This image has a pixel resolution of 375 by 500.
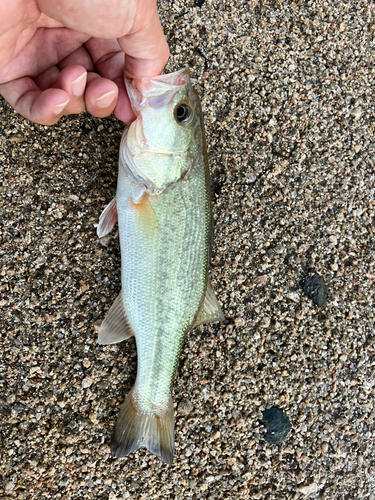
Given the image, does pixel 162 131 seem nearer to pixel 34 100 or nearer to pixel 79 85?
pixel 79 85

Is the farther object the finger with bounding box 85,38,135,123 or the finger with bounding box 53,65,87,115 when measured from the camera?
the finger with bounding box 85,38,135,123

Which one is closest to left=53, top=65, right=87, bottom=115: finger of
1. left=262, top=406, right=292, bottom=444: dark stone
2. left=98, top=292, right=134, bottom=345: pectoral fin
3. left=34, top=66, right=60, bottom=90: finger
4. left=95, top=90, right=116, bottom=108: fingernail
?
left=95, top=90, right=116, bottom=108: fingernail

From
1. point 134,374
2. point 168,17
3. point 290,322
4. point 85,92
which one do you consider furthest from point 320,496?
point 168,17

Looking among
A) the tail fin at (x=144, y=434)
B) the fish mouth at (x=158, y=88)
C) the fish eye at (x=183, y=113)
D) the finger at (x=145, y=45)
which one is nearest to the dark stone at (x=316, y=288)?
the tail fin at (x=144, y=434)

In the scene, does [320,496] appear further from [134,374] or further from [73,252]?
[73,252]

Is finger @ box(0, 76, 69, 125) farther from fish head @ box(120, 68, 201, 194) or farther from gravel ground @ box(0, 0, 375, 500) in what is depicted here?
fish head @ box(120, 68, 201, 194)

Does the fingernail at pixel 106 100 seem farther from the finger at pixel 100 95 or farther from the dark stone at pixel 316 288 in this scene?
the dark stone at pixel 316 288

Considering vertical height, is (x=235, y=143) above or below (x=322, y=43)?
below
